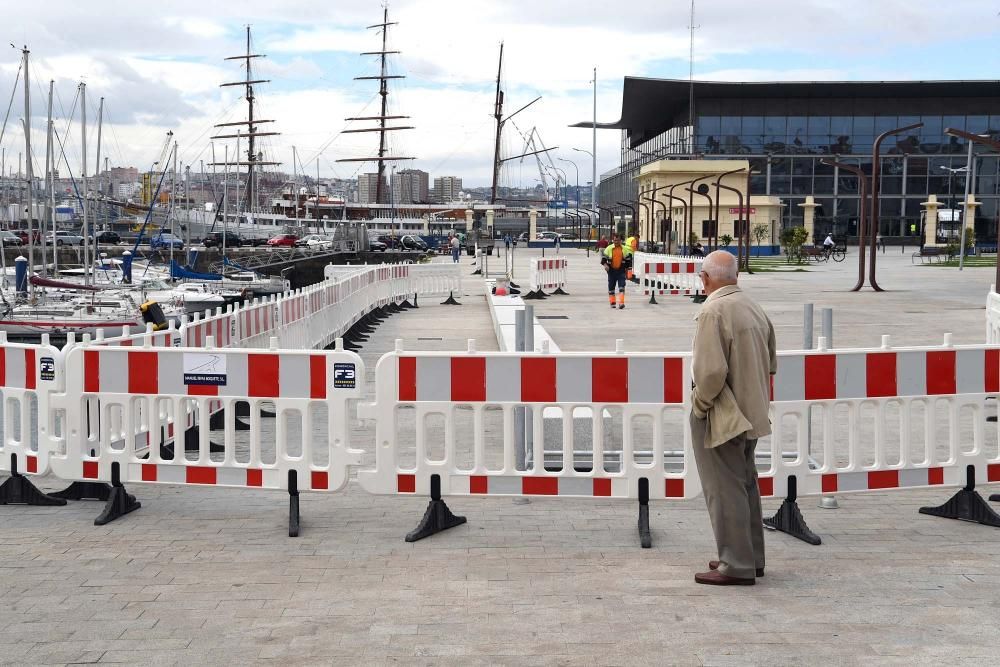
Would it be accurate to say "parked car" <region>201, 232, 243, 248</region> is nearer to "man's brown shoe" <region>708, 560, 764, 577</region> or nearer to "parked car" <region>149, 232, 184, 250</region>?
"parked car" <region>149, 232, 184, 250</region>

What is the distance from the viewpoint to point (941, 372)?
7844mm

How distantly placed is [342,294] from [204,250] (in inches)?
2870

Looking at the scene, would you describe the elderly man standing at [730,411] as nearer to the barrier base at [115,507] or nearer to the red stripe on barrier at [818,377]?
the red stripe on barrier at [818,377]

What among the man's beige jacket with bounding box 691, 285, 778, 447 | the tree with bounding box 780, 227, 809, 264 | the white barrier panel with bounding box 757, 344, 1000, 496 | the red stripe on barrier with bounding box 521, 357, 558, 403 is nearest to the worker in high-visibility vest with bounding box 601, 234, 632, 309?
the white barrier panel with bounding box 757, 344, 1000, 496

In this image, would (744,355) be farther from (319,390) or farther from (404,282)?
(404,282)

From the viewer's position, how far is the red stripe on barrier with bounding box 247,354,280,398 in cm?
779

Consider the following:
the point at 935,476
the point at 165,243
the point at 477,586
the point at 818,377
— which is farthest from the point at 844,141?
the point at 477,586

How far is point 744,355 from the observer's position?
6.15 meters

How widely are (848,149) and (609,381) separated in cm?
→ 9891

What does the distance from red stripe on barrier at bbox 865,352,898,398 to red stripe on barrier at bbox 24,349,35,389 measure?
220 inches

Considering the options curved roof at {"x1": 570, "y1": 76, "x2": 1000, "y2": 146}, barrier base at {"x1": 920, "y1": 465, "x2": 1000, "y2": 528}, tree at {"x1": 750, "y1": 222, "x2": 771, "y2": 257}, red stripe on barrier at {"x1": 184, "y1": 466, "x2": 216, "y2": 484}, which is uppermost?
curved roof at {"x1": 570, "y1": 76, "x2": 1000, "y2": 146}

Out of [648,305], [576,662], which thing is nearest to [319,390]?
[576,662]

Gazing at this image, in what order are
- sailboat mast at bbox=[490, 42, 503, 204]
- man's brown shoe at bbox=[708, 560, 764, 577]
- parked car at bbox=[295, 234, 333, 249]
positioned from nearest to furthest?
man's brown shoe at bbox=[708, 560, 764, 577], parked car at bbox=[295, 234, 333, 249], sailboat mast at bbox=[490, 42, 503, 204]

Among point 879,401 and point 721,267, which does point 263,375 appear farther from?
point 879,401
